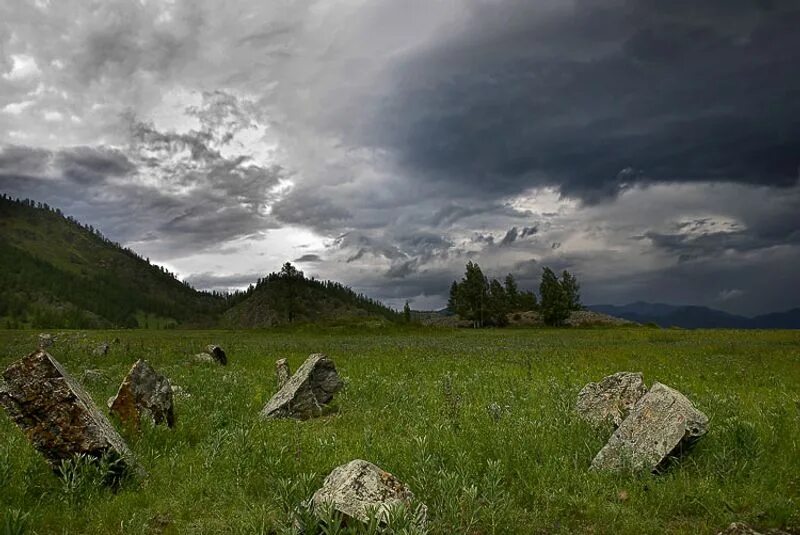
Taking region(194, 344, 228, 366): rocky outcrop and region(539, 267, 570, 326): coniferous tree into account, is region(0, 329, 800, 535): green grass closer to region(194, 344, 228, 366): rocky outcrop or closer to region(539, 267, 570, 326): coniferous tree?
region(194, 344, 228, 366): rocky outcrop

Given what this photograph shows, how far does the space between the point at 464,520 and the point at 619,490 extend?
273cm

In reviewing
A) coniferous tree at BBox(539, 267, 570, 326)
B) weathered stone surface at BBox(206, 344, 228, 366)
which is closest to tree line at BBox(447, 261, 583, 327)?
coniferous tree at BBox(539, 267, 570, 326)

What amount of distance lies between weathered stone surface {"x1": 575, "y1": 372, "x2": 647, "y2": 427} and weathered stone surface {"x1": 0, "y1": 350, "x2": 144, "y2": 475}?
962 cm

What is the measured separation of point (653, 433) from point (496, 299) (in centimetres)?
12844

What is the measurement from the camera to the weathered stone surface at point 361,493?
5922mm

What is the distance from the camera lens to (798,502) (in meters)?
7.45

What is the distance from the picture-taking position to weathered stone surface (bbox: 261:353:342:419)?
1421 centimetres

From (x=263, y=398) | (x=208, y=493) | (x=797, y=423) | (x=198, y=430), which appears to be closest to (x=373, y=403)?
(x=263, y=398)

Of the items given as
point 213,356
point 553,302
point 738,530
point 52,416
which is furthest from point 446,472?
point 553,302

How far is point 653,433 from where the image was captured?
8.93 m

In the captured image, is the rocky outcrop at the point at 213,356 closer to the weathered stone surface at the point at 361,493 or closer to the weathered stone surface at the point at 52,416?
the weathered stone surface at the point at 52,416

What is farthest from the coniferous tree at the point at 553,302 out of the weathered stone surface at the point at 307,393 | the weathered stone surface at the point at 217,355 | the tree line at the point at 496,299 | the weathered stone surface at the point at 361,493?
the weathered stone surface at the point at 361,493

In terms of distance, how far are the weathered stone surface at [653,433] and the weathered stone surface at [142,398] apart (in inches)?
374

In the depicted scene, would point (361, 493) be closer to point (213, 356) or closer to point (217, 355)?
point (213, 356)
